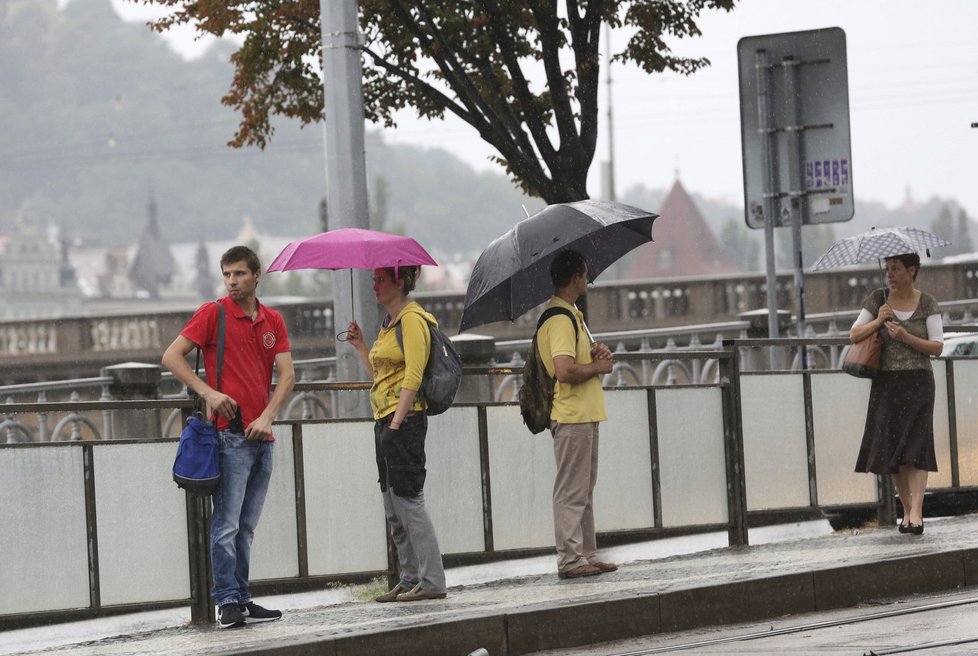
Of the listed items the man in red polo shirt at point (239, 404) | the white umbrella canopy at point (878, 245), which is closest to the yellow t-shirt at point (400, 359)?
the man in red polo shirt at point (239, 404)

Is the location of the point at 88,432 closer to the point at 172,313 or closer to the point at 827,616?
the point at 827,616

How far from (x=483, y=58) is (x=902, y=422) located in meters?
4.62

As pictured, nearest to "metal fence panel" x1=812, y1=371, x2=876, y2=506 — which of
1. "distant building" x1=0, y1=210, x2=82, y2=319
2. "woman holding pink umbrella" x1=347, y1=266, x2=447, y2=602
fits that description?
"woman holding pink umbrella" x1=347, y1=266, x2=447, y2=602

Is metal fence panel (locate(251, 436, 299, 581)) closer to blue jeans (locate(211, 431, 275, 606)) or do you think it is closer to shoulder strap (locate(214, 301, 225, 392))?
blue jeans (locate(211, 431, 275, 606))

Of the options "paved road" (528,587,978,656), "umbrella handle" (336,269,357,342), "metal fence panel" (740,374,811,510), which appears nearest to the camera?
"paved road" (528,587,978,656)

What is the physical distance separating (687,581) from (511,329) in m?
27.9

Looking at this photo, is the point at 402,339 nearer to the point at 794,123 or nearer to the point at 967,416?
the point at 794,123

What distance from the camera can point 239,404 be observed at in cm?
748

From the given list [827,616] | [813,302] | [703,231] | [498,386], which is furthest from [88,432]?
A: [703,231]

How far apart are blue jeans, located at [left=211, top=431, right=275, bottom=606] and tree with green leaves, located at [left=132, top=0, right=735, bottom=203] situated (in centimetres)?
510

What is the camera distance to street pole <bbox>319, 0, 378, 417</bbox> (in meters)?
9.41

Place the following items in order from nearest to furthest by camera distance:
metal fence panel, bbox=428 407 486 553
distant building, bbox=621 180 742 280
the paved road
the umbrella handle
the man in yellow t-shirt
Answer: the paved road < the man in yellow t-shirt < the umbrella handle < metal fence panel, bbox=428 407 486 553 < distant building, bbox=621 180 742 280

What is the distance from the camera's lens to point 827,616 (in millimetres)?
7852

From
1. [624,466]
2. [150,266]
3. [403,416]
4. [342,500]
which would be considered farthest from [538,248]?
[150,266]
